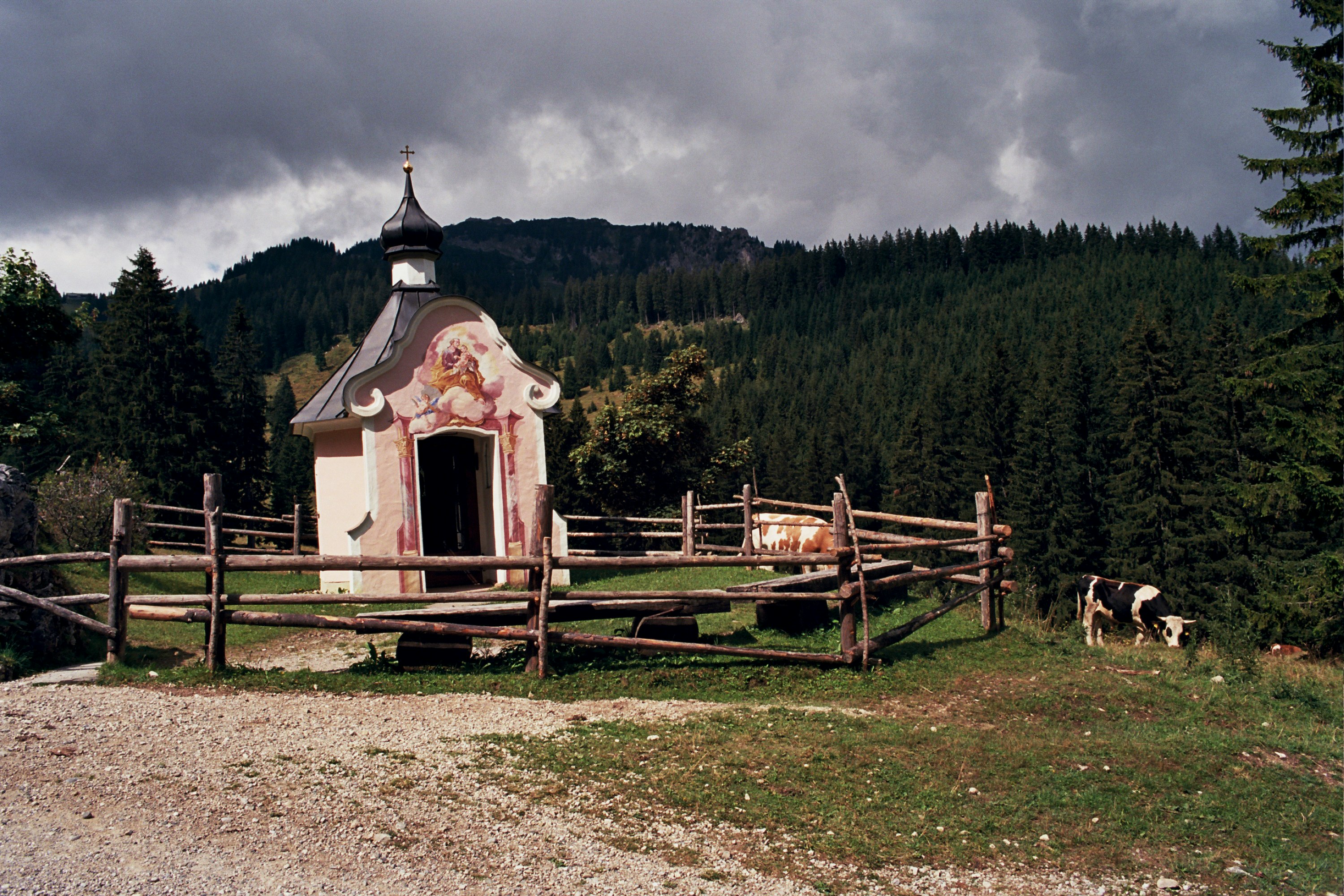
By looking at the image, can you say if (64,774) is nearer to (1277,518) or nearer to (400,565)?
(400,565)

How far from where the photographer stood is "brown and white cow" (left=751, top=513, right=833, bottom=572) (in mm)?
21391

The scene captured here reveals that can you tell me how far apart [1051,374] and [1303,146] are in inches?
1651

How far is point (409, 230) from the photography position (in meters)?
20.6

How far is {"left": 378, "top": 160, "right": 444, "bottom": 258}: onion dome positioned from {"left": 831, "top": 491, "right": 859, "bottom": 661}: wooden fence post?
44.3 ft

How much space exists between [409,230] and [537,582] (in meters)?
13.2

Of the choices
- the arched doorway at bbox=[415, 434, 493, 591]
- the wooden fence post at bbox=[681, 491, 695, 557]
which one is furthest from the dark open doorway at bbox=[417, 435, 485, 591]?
the wooden fence post at bbox=[681, 491, 695, 557]

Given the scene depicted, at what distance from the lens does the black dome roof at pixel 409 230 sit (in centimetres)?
2055

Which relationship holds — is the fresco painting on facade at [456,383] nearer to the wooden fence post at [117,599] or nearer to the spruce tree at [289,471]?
the wooden fence post at [117,599]

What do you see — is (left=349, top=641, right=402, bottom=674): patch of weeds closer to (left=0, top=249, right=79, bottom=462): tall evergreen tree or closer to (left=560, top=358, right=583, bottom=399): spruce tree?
(left=0, top=249, right=79, bottom=462): tall evergreen tree

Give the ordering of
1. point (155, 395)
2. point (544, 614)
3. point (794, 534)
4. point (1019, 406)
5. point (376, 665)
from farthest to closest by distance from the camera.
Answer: point (1019, 406), point (155, 395), point (794, 534), point (376, 665), point (544, 614)

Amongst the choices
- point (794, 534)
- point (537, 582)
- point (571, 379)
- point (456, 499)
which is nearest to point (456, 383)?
point (456, 499)

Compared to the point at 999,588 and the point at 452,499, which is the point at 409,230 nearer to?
the point at 452,499

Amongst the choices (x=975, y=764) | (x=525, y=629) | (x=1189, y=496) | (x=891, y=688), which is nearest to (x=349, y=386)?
(x=525, y=629)

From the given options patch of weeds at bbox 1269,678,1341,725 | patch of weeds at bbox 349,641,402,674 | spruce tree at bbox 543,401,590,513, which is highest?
spruce tree at bbox 543,401,590,513
